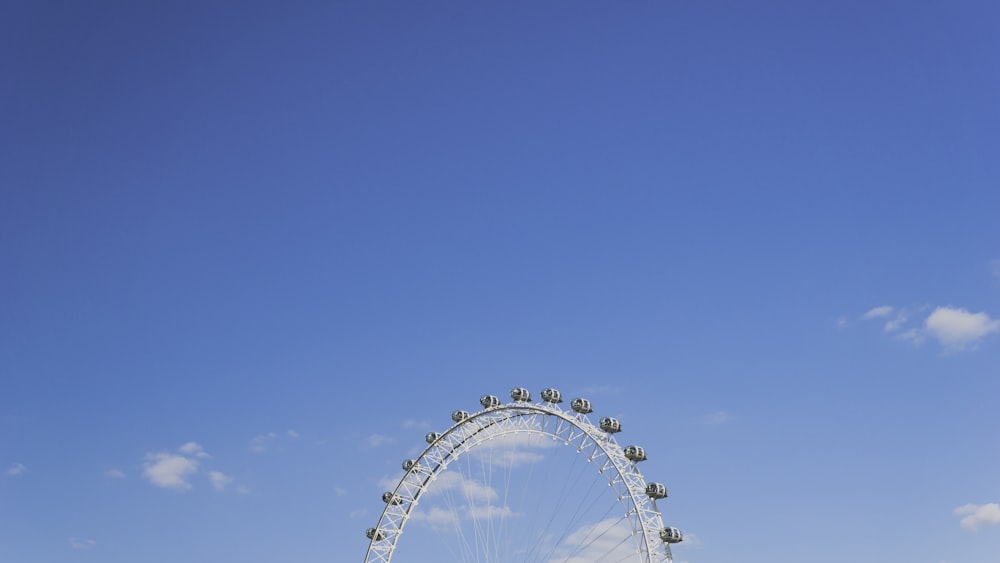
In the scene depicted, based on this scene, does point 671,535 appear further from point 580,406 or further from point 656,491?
point 580,406

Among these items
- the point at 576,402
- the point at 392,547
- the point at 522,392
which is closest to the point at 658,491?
the point at 576,402

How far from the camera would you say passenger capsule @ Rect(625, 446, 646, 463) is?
63094 millimetres

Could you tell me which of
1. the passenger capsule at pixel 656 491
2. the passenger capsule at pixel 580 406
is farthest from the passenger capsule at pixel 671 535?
the passenger capsule at pixel 580 406

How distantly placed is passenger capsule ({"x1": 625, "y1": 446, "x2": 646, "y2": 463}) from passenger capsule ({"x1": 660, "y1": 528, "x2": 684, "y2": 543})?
601 cm

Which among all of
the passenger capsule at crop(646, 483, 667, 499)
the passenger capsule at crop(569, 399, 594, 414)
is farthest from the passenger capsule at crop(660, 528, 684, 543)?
the passenger capsule at crop(569, 399, 594, 414)

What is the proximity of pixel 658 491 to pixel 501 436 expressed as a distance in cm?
1706

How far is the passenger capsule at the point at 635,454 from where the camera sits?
2484 inches

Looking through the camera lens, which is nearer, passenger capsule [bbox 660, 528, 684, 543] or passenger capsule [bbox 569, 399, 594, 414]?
passenger capsule [bbox 660, 528, 684, 543]

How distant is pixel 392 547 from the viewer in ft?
266

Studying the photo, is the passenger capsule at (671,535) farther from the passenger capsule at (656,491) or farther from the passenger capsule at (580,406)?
the passenger capsule at (580,406)

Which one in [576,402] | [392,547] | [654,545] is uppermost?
[576,402]

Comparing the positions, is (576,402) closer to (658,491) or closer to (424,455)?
(658,491)

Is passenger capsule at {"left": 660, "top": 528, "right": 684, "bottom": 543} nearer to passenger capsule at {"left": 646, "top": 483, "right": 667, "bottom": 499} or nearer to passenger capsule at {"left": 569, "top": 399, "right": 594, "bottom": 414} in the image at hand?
passenger capsule at {"left": 646, "top": 483, "right": 667, "bottom": 499}

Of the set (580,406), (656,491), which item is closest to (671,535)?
(656,491)
